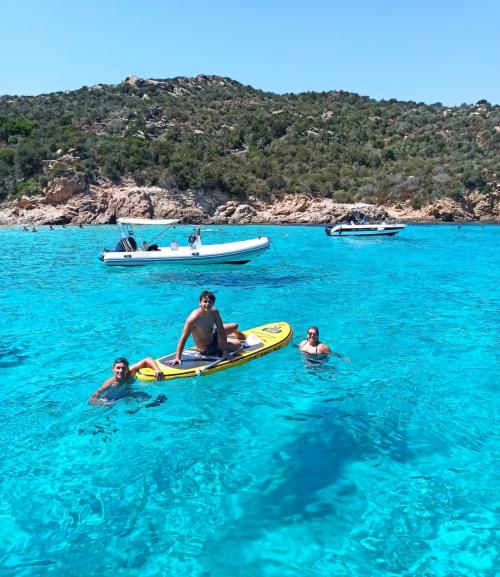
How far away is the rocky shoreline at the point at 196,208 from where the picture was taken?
121ft

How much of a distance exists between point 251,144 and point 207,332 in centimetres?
4807

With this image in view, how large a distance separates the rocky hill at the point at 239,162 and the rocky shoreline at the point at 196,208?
0.09 m

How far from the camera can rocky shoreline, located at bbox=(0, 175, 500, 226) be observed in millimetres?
36812

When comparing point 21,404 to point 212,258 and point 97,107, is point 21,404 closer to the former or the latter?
point 212,258

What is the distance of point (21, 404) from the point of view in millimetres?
6355

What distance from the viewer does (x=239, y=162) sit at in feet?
155

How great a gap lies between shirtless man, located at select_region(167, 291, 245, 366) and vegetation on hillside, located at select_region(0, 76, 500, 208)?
35135mm

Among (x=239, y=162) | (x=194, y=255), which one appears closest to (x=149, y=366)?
(x=194, y=255)

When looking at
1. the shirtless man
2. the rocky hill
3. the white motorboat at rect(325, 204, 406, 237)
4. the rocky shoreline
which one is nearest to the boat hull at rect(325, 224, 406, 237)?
the white motorboat at rect(325, 204, 406, 237)

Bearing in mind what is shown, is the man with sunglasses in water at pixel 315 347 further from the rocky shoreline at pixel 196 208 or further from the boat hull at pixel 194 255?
the rocky shoreline at pixel 196 208

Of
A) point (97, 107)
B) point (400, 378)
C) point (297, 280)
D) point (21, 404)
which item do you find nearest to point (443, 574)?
point (400, 378)

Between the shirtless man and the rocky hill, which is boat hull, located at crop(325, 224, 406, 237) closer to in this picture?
the rocky hill

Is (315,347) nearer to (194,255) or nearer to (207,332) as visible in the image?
(207,332)

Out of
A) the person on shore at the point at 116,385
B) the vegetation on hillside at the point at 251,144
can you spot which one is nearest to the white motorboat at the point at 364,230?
the vegetation on hillside at the point at 251,144
